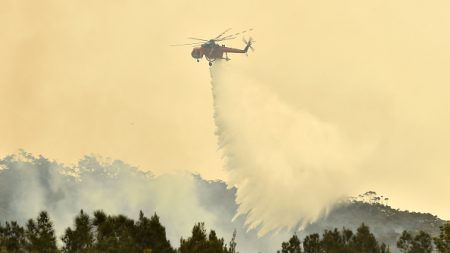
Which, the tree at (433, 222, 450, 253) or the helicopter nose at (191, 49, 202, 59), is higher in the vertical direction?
the helicopter nose at (191, 49, 202, 59)

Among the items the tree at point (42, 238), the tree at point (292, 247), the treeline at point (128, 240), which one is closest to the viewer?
the treeline at point (128, 240)

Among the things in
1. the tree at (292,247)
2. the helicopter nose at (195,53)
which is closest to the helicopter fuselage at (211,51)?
the helicopter nose at (195,53)

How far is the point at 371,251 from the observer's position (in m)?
101

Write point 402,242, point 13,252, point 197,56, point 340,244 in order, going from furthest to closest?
point 197,56, point 402,242, point 340,244, point 13,252

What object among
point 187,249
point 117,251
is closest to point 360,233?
point 187,249

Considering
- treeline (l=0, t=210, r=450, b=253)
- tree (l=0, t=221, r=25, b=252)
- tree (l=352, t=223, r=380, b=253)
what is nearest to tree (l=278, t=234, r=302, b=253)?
treeline (l=0, t=210, r=450, b=253)

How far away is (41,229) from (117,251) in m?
20.0

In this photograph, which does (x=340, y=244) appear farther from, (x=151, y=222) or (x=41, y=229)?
(x=41, y=229)

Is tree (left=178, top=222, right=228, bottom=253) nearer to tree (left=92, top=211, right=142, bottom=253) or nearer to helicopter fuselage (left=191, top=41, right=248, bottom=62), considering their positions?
tree (left=92, top=211, right=142, bottom=253)

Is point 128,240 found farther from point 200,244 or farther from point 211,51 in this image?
point 211,51

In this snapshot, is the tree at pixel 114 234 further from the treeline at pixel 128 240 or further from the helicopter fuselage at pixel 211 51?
the helicopter fuselage at pixel 211 51

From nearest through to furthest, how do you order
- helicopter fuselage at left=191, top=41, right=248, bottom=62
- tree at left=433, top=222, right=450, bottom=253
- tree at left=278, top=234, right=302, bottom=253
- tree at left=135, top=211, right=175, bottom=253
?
tree at left=135, top=211, right=175, bottom=253
tree at left=433, top=222, right=450, bottom=253
tree at left=278, top=234, right=302, bottom=253
helicopter fuselage at left=191, top=41, right=248, bottom=62

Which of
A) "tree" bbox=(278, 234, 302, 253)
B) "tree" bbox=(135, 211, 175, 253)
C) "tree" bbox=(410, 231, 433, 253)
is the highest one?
"tree" bbox=(278, 234, 302, 253)

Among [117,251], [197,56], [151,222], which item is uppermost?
[197,56]
